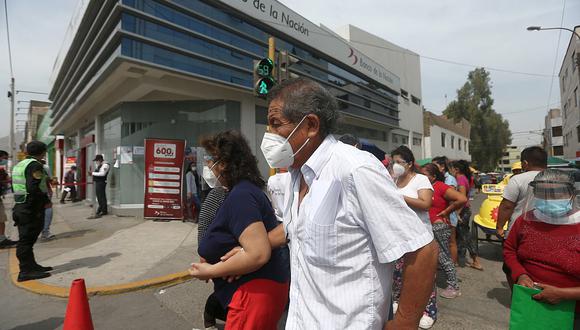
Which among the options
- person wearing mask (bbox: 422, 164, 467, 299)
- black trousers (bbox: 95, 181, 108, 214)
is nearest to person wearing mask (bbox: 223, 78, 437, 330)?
person wearing mask (bbox: 422, 164, 467, 299)

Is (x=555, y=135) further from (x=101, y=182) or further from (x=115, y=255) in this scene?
(x=115, y=255)

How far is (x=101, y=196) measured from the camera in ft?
33.8

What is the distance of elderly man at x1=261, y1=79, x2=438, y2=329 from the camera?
1.15m

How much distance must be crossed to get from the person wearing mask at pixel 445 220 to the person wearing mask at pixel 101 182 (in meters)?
9.09

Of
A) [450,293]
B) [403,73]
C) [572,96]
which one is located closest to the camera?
[450,293]

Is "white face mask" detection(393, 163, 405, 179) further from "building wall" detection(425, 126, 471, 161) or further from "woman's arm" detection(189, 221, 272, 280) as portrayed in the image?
"building wall" detection(425, 126, 471, 161)

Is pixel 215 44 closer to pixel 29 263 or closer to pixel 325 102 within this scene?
pixel 29 263

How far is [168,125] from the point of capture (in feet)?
34.7

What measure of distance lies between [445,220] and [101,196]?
9694mm

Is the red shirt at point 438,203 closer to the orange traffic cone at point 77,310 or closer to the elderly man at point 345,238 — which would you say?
the elderly man at point 345,238

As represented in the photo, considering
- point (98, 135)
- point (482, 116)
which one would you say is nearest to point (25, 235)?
point (98, 135)

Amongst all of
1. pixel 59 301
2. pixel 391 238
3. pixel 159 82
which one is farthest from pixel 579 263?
pixel 159 82

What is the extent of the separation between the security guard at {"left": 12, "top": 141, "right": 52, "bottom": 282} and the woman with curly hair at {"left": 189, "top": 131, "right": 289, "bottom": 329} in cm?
417

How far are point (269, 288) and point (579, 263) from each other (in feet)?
6.07
